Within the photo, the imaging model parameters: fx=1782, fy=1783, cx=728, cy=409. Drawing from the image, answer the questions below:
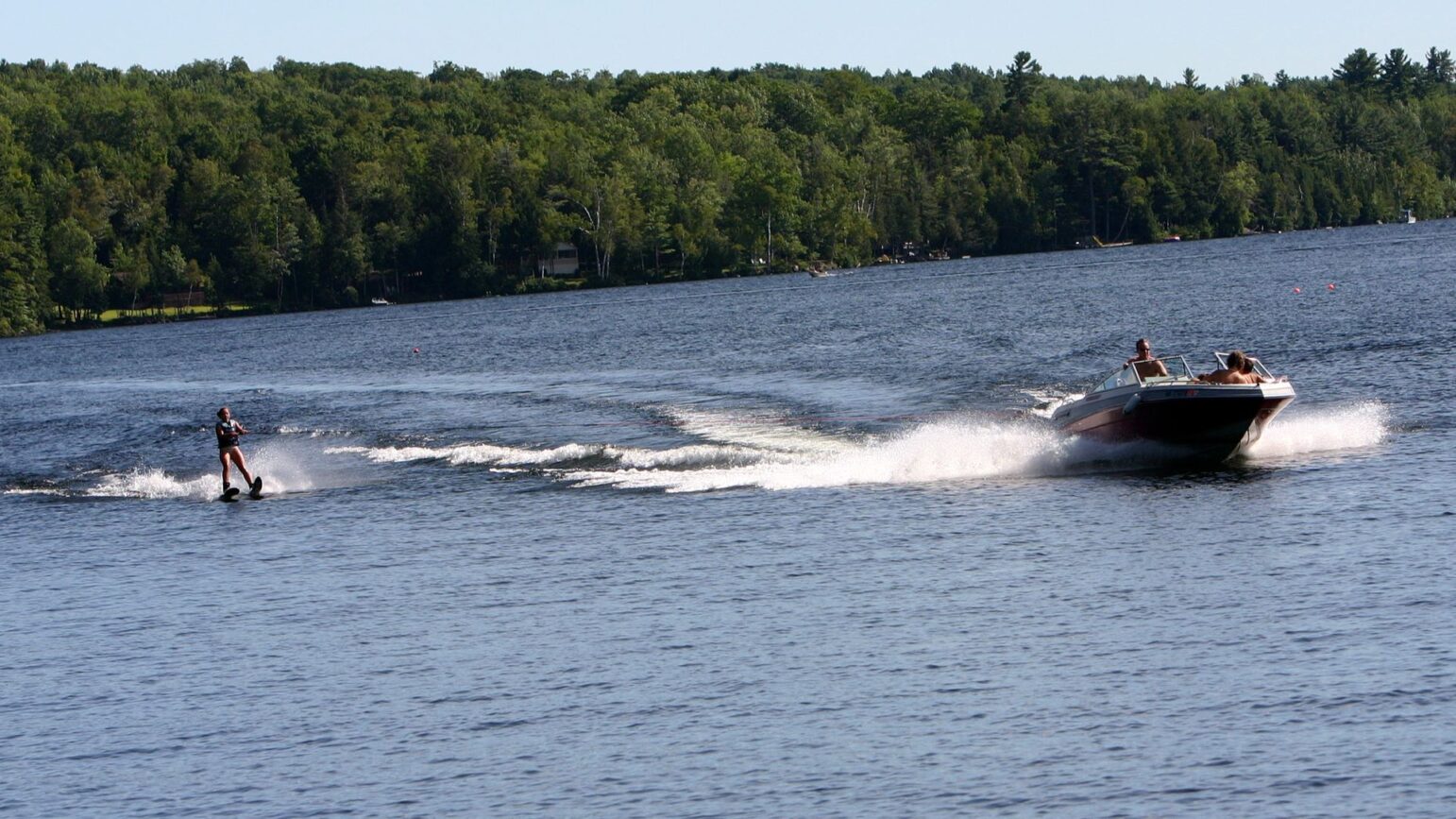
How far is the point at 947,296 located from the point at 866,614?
283ft

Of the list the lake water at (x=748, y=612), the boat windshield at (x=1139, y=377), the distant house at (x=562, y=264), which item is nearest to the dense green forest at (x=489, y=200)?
the distant house at (x=562, y=264)

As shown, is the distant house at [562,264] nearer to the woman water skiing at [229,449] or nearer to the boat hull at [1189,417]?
the woman water skiing at [229,449]

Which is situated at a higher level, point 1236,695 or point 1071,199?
point 1071,199

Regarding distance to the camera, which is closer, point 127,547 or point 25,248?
point 127,547

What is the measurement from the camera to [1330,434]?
110 feet

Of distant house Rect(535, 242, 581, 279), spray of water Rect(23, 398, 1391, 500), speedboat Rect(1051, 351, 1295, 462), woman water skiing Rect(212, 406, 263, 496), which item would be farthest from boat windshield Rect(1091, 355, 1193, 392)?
distant house Rect(535, 242, 581, 279)

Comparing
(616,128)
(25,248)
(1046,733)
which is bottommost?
(1046,733)

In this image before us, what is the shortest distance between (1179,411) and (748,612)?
11.5m

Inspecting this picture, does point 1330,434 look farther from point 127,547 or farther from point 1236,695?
point 127,547

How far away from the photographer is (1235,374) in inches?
1228

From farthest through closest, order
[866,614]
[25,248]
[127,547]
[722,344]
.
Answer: [25,248] → [722,344] → [127,547] → [866,614]

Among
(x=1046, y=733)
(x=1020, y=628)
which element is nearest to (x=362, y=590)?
(x=1020, y=628)

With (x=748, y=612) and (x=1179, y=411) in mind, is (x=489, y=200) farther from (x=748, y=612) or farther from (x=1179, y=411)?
(x=748, y=612)

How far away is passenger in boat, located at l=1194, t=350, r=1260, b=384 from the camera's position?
102ft
